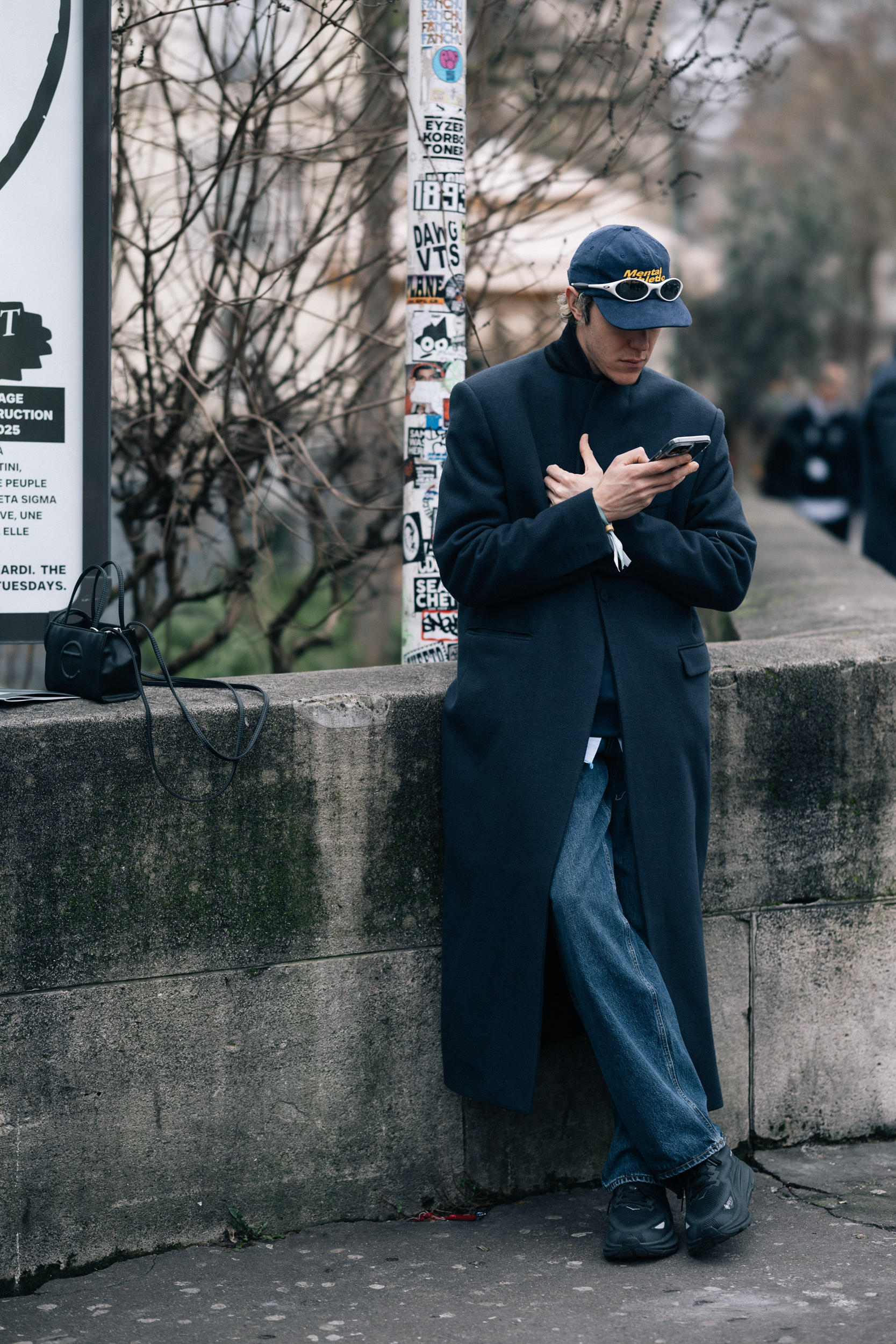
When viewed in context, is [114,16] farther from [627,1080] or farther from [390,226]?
[627,1080]

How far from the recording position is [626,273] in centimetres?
290

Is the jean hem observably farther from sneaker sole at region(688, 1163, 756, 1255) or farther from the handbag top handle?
the handbag top handle

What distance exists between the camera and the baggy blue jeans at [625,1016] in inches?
115

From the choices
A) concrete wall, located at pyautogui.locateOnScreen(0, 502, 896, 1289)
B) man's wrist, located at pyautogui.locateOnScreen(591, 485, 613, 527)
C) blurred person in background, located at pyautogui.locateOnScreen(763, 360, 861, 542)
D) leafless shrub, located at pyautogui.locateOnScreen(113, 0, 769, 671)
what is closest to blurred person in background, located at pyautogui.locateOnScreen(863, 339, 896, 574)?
leafless shrub, located at pyautogui.locateOnScreen(113, 0, 769, 671)

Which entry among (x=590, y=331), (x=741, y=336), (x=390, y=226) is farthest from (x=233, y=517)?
(x=741, y=336)

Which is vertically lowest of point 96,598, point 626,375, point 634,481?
point 96,598

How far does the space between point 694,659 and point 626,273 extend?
79 cm

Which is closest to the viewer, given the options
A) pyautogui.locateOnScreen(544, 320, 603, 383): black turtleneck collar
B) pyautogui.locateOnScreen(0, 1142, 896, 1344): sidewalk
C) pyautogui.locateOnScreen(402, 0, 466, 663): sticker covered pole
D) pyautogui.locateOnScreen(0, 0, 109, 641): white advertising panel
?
pyautogui.locateOnScreen(0, 1142, 896, 1344): sidewalk

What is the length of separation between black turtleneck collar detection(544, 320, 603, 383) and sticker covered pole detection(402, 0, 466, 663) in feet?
2.07

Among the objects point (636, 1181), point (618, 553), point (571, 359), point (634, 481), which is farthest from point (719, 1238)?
point (571, 359)

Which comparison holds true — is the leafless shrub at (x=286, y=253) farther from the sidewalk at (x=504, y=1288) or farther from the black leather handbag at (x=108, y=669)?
the sidewalk at (x=504, y=1288)

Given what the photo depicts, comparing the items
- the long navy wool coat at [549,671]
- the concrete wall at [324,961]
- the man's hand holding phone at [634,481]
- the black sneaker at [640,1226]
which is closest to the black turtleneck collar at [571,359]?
the long navy wool coat at [549,671]

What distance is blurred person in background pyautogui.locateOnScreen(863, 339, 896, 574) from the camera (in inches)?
268

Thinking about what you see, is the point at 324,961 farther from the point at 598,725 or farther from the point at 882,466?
the point at 882,466
